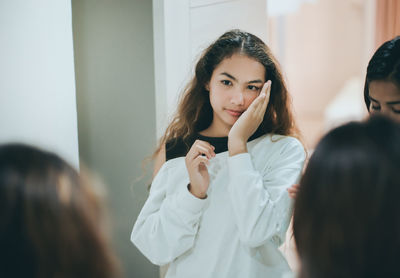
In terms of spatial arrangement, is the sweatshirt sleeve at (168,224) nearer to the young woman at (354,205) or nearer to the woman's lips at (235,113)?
the woman's lips at (235,113)

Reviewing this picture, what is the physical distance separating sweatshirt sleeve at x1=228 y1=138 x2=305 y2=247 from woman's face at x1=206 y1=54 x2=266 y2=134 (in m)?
0.17

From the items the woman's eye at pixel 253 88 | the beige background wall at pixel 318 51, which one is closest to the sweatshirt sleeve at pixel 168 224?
the woman's eye at pixel 253 88

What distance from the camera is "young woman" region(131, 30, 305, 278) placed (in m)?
1.05

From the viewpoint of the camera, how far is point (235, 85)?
1.16 meters

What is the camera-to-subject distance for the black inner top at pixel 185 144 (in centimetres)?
124

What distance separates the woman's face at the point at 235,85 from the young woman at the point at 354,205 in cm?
56

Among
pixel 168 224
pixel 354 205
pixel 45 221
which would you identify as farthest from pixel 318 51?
pixel 45 221

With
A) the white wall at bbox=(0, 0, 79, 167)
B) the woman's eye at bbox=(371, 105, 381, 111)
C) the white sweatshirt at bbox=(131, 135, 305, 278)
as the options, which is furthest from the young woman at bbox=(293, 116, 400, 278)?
the white wall at bbox=(0, 0, 79, 167)

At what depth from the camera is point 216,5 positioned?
1469 millimetres

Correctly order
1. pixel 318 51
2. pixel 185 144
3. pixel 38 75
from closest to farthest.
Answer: pixel 185 144, pixel 38 75, pixel 318 51

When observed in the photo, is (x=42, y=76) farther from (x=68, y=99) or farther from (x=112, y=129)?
(x=112, y=129)

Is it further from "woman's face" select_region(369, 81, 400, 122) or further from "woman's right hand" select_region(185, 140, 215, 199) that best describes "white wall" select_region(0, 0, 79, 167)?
"woman's face" select_region(369, 81, 400, 122)

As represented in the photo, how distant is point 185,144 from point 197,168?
0.60ft

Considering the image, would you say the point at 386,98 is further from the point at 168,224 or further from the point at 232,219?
the point at 168,224
